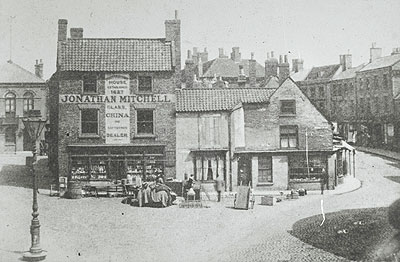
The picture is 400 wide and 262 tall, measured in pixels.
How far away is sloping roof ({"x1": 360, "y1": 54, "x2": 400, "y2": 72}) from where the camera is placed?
40.5 meters

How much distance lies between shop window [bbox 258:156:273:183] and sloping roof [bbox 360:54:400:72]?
62.8 ft

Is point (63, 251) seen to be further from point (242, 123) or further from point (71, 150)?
point (242, 123)

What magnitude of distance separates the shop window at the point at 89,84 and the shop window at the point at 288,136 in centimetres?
1013

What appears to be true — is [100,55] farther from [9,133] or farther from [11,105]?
[9,133]

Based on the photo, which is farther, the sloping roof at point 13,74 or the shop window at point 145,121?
the shop window at point 145,121

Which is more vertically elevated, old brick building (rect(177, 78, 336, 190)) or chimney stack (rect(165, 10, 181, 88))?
chimney stack (rect(165, 10, 181, 88))

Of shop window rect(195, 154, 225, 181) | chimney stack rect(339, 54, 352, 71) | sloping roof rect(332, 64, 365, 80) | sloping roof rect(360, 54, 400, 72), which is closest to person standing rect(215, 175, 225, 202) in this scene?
shop window rect(195, 154, 225, 181)

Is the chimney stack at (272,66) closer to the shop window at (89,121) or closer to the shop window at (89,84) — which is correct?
the shop window at (89,84)

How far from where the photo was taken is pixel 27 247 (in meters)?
14.1

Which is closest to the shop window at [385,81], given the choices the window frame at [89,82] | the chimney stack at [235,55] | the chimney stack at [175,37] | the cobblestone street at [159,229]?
the cobblestone street at [159,229]

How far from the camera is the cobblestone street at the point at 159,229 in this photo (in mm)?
13844

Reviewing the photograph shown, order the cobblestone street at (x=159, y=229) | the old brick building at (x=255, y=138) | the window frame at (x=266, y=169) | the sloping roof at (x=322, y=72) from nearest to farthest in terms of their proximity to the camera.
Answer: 1. the cobblestone street at (x=159, y=229)
2. the old brick building at (x=255, y=138)
3. the window frame at (x=266, y=169)
4. the sloping roof at (x=322, y=72)

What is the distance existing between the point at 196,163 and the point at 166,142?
1.93 metres

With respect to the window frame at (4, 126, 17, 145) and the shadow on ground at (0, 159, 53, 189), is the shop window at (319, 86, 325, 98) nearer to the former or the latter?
the window frame at (4, 126, 17, 145)
